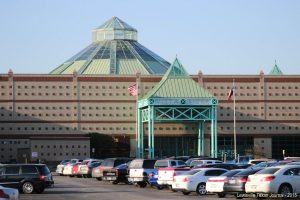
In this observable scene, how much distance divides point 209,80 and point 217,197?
2849 inches

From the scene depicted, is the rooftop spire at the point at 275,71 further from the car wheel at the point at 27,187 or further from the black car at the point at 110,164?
the car wheel at the point at 27,187

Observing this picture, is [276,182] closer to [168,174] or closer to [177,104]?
[168,174]

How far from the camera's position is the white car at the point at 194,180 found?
43000 mm

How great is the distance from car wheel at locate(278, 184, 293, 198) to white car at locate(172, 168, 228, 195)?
742 cm

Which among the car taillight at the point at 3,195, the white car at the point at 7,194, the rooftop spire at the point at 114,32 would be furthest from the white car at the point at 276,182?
the rooftop spire at the point at 114,32

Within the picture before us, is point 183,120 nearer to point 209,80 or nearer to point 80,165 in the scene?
point 209,80

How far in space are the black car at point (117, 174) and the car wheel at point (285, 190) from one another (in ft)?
68.3

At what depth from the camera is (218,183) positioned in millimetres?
40000

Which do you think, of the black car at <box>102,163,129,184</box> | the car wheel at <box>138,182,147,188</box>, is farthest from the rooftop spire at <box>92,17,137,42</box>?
the car wheel at <box>138,182,147,188</box>

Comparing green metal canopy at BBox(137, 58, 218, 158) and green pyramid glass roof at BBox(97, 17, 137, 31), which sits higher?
green pyramid glass roof at BBox(97, 17, 137, 31)

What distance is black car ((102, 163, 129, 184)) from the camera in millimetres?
56531

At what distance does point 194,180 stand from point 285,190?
7633 mm

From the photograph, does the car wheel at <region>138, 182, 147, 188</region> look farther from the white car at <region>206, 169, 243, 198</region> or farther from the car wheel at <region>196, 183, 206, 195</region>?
the white car at <region>206, 169, 243, 198</region>

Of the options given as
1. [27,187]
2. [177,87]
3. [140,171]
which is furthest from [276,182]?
[177,87]
